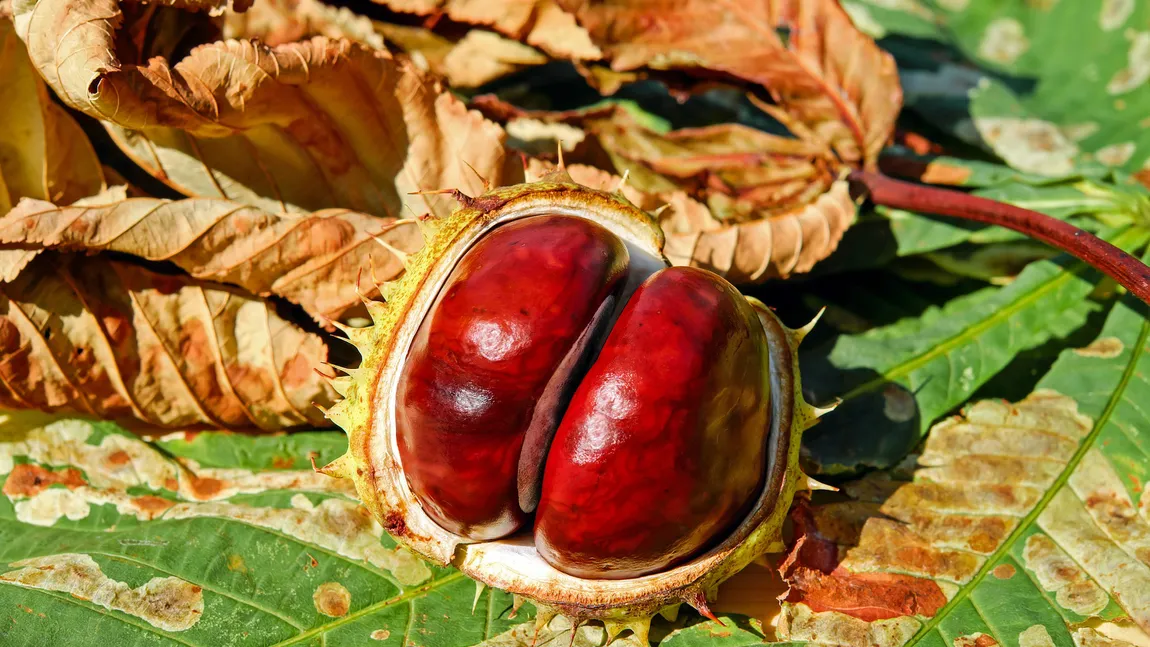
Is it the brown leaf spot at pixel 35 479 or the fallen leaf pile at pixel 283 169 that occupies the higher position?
the fallen leaf pile at pixel 283 169

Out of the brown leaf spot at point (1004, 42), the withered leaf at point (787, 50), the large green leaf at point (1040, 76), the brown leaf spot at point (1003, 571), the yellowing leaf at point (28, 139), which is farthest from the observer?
the brown leaf spot at point (1004, 42)

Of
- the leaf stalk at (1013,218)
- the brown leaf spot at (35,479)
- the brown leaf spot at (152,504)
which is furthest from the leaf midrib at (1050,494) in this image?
the brown leaf spot at (35,479)

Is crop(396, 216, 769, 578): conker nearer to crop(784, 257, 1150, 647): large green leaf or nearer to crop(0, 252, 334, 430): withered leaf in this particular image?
crop(784, 257, 1150, 647): large green leaf

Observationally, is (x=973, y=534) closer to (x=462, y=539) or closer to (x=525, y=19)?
(x=462, y=539)

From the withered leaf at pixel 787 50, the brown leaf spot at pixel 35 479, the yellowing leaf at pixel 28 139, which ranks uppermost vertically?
the withered leaf at pixel 787 50

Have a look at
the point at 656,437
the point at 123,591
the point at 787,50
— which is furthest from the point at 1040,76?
the point at 123,591

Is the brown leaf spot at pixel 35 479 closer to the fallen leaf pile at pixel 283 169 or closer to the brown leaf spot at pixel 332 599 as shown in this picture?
the fallen leaf pile at pixel 283 169
